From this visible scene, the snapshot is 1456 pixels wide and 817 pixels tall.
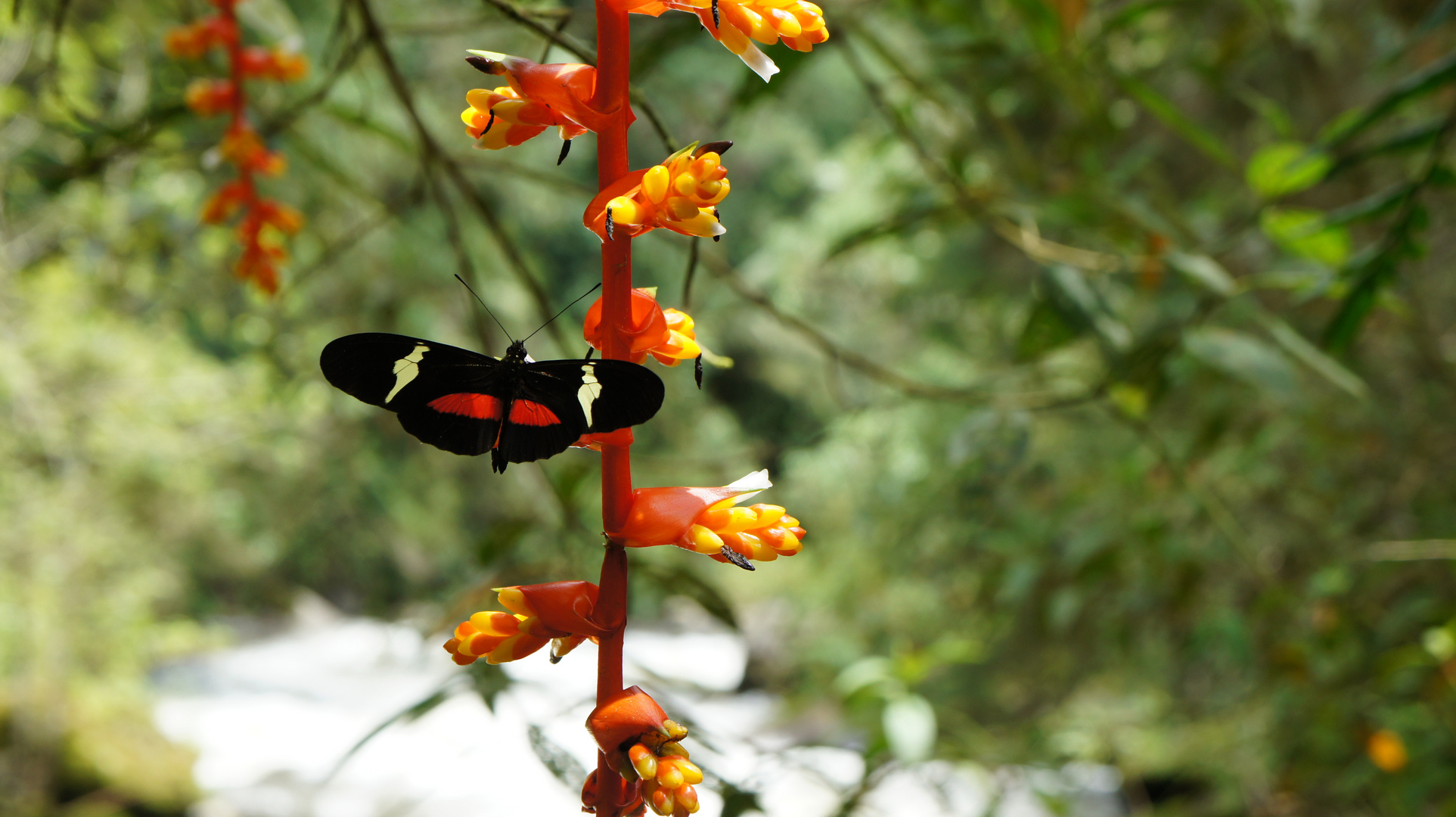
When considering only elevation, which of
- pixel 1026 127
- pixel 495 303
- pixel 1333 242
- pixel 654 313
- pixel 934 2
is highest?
pixel 495 303

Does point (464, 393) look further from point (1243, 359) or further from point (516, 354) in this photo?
→ point (1243, 359)

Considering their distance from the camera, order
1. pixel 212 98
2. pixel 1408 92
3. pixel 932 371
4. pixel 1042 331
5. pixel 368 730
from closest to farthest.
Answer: pixel 1408 92 → pixel 212 98 → pixel 1042 331 → pixel 368 730 → pixel 932 371

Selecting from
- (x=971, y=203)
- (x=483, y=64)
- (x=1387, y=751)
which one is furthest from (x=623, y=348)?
(x=1387, y=751)

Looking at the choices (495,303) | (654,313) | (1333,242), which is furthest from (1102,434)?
(495,303)

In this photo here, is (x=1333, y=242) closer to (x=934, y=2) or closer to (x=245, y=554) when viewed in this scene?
(x=934, y=2)

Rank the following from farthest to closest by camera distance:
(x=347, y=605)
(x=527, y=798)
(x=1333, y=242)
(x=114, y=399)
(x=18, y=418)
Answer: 1. (x=347, y=605)
2. (x=527, y=798)
3. (x=114, y=399)
4. (x=18, y=418)
5. (x=1333, y=242)

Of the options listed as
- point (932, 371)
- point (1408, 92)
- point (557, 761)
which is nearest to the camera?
point (557, 761)
